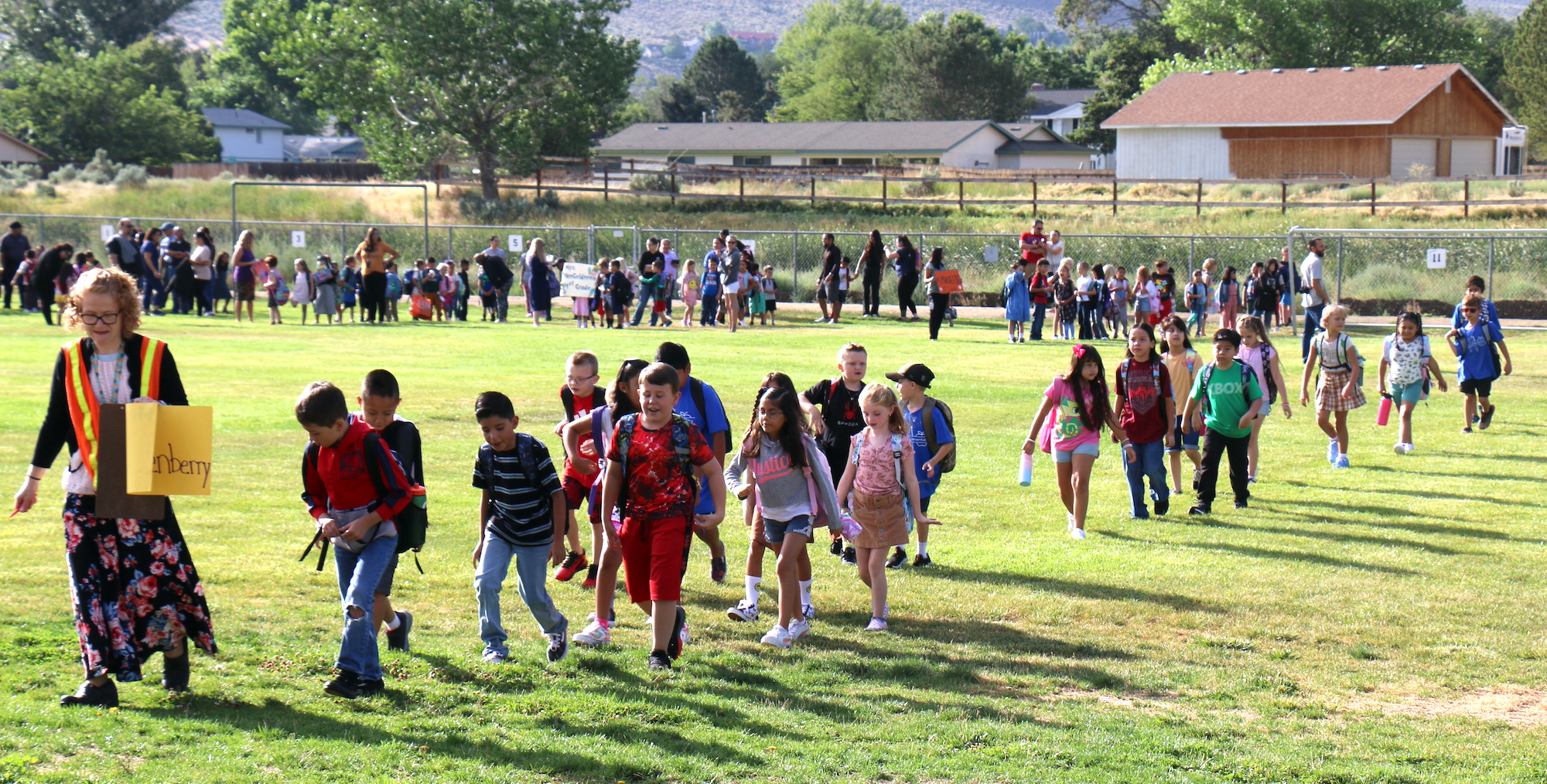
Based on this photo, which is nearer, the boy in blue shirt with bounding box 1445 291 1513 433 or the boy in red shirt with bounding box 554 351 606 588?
the boy in red shirt with bounding box 554 351 606 588

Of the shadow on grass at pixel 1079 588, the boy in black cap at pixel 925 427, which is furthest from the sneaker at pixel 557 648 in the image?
the shadow on grass at pixel 1079 588

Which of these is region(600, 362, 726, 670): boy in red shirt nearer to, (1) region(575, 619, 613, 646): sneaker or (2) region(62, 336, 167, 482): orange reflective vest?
(1) region(575, 619, 613, 646): sneaker

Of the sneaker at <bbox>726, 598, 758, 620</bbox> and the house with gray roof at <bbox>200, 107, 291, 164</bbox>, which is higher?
the house with gray roof at <bbox>200, 107, 291, 164</bbox>

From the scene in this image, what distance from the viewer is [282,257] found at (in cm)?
3953

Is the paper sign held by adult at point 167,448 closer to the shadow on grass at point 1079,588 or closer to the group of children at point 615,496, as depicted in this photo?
the group of children at point 615,496

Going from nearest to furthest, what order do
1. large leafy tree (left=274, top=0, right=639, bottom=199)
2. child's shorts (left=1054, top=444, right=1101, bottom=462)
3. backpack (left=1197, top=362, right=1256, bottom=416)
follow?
child's shorts (left=1054, top=444, right=1101, bottom=462)
backpack (left=1197, top=362, right=1256, bottom=416)
large leafy tree (left=274, top=0, right=639, bottom=199)

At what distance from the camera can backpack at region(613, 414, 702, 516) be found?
6645 millimetres

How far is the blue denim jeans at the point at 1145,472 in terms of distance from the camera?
1086 cm

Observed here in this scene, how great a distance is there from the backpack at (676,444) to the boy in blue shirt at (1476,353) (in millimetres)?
11145

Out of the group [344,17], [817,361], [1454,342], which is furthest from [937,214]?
[1454,342]

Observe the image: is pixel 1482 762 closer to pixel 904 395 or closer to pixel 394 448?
pixel 904 395

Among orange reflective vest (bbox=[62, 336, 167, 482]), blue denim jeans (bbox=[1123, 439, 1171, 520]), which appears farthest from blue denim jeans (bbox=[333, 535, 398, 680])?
blue denim jeans (bbox=[1123, 439, 1171, 520])

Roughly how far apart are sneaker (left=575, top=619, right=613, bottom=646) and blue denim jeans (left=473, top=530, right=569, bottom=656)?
379mm

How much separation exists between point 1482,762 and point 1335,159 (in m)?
59.7
